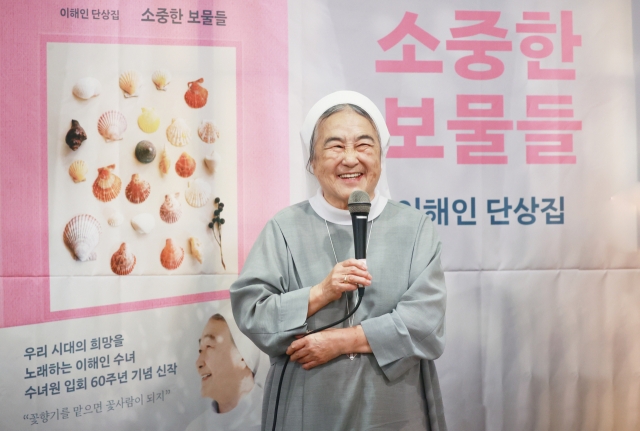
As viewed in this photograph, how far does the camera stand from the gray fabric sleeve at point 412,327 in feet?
5.45

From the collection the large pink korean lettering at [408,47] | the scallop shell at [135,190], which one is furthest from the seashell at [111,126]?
the large pink korean lettering at [408,47]

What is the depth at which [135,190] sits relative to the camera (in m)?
2.42

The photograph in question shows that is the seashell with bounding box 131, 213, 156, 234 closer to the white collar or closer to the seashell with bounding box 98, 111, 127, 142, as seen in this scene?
the seashell with bounding box 98, 111, 127, 142

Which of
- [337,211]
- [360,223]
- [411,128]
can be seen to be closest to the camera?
[360,223]

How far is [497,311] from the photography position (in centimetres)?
258

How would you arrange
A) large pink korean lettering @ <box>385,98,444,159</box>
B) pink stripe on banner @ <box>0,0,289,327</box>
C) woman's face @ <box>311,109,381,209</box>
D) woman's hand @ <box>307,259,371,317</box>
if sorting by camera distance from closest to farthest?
woman's hand @ <box>307,259,371,317</box>
woman's face @ <box>311,109,381,209</box>
pink stripe on banner @ <box>0,0,289,327</box>
large pink korean lettering @ <box>385,98,444,159</box>

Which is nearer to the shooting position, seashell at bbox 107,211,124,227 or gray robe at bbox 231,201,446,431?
Answer: gray robe at bbox 231,201,446,431

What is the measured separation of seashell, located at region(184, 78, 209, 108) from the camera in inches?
96.5

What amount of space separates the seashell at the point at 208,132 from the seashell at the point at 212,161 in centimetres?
6

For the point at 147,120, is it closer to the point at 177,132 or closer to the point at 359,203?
the point at 177,132

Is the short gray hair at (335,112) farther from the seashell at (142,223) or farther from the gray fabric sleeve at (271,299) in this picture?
the seashell at (142,223)

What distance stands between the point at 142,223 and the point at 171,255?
19 cm

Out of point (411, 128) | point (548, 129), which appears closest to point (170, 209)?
point (411, 128)

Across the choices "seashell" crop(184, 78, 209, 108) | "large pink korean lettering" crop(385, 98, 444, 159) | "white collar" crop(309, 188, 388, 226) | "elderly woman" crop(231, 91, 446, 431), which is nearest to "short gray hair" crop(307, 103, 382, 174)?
"elderly woman" crop(231, 91, 446, 431)
